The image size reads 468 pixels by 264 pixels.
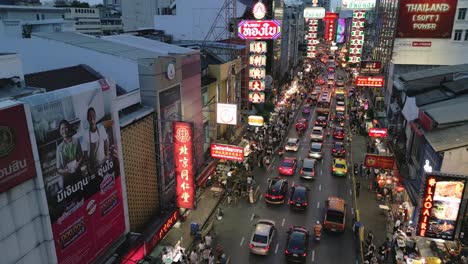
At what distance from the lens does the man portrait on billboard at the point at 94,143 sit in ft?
47.0

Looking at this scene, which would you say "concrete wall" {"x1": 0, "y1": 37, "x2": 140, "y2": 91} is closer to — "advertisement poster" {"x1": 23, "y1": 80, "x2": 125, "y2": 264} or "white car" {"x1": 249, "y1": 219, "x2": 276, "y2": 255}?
"advertisement poster" {"x1": 23, "y1": 80, "x2": 125, "y2": 264}

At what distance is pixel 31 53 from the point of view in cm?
2092

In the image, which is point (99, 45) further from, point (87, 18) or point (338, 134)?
point (87, 18)

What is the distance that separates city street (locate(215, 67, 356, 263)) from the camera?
75.3ft

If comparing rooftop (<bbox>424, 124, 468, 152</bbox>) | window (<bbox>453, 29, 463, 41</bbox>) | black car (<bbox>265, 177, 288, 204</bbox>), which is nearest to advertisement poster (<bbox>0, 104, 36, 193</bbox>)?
rooftop (<bbox>424, 124, 468, 152</bbox>)

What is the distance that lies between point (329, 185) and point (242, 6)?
108ft

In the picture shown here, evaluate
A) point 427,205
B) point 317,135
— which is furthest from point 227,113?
point 317,135

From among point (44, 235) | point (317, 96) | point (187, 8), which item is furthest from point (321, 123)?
point (44, 235)

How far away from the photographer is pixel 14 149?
1080 centimetres

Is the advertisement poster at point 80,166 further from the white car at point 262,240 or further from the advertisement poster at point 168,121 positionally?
the white car at point 262,240

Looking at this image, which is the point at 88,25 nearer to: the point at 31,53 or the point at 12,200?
the point at 31,53

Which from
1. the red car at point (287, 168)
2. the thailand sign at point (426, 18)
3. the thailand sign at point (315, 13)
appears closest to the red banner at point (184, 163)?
the red car at point (287, 168)

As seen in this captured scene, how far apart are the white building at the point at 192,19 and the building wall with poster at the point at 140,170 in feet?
112

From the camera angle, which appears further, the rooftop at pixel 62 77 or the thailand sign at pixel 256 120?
the thailand sign at pixel 256 120
